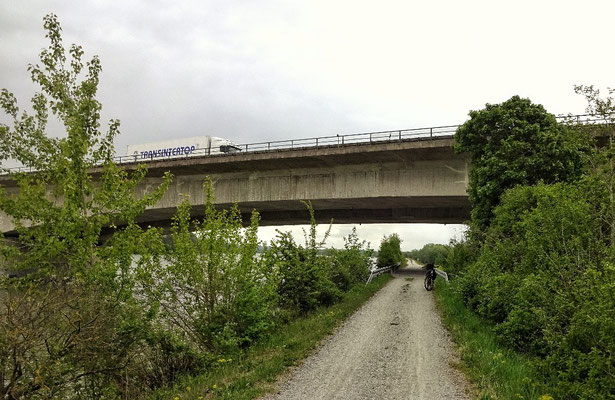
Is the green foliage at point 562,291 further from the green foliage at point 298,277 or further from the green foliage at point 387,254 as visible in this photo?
the green foliage at point 387,254

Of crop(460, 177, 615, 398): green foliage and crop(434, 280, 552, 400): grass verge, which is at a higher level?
crop(460, 177, 615, 398): green foliage

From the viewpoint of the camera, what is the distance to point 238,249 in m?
9.59

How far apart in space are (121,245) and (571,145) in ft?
56.9

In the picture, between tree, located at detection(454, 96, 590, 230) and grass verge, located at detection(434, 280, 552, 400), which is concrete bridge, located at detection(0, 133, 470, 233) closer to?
tree, located at detection(454, 96, 590, 230)

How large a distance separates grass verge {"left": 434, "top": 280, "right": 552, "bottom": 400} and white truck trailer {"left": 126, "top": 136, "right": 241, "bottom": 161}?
25.4 m

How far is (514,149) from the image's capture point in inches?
663

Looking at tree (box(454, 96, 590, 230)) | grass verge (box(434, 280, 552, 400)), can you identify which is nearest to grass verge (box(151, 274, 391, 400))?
grass verge (box(434, 280, 552, 400))

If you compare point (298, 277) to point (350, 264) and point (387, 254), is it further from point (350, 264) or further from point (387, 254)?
point (387, 254)

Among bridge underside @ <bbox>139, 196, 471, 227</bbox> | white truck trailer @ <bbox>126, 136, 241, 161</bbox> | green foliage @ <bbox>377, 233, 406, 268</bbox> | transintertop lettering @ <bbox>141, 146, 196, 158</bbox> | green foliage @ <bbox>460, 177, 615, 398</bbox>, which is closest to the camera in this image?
green foliage @ <bbox>460, 177, 615, 398</bbox>

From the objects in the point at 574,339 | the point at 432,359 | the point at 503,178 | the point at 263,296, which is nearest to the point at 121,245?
the point at 263,296

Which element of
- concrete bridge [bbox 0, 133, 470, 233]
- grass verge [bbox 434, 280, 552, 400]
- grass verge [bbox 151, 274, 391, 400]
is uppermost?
concrete bridge [bbox 0, 133, 470, 233]

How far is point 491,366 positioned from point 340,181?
18.9 m

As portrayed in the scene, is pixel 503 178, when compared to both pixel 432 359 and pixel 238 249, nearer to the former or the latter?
pixel 432 359

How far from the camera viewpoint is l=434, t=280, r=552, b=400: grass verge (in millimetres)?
5992
